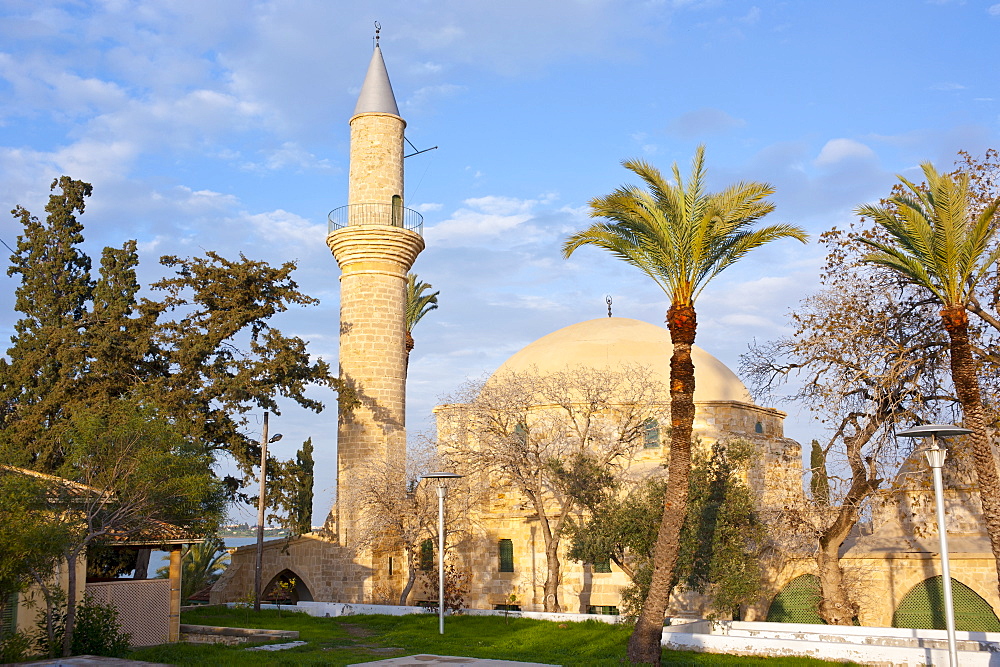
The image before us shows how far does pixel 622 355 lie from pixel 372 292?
9436 millimetres

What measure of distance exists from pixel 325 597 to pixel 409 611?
17.9 feet

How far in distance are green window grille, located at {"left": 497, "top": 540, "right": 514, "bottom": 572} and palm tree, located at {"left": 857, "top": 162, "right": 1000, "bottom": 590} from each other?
57.5 feet

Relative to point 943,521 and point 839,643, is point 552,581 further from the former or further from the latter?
point 943,521

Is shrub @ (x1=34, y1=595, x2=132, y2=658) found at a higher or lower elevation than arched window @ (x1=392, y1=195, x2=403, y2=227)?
lower

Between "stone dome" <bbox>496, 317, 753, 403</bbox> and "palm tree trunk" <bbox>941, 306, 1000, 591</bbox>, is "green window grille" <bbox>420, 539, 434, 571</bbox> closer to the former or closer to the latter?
"stone dome" <bbox>496, 317, 753, 403</bbox>

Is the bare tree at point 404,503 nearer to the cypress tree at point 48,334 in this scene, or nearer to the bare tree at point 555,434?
the bare tree at point 555,434

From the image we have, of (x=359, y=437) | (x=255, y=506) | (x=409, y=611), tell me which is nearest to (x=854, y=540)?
(x=409, y=611)

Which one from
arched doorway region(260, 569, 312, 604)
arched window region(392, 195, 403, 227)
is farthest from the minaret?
arched doorway region(260, 569, 312, 604)

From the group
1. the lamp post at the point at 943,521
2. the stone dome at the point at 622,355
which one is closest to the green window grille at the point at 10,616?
the lamp post at the point at 943,521

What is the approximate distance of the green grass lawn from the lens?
1421cm

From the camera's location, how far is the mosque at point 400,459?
78.9 ft

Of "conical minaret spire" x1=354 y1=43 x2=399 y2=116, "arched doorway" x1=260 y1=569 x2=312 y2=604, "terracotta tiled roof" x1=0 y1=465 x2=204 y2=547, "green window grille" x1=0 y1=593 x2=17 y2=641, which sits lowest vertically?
"arched doorway" x1=260 y1=569 x2=312 y2=604

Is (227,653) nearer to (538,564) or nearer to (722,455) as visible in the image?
(722,455)

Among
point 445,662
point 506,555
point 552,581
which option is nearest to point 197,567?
point 506,555
